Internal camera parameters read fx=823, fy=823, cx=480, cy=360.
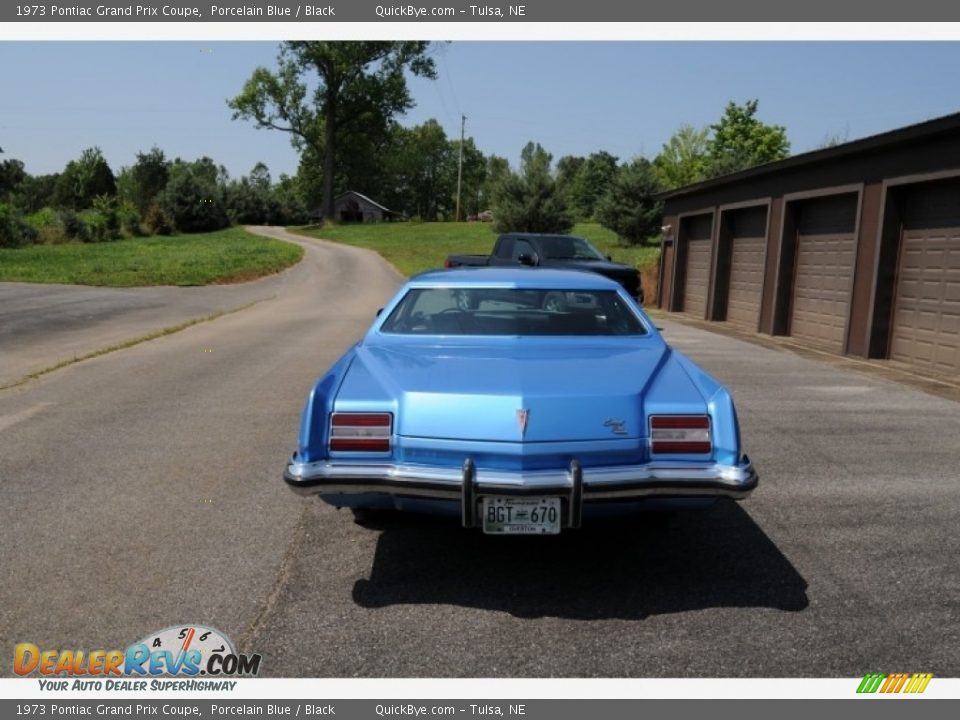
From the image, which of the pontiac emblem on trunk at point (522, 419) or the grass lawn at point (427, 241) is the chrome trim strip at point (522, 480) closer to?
the pontiac emblem on trunk at point (522, 419)

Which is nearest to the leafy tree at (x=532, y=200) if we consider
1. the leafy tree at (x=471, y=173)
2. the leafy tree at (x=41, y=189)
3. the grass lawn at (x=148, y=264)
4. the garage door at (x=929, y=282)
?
the grass lawn at (x=148, y=264)

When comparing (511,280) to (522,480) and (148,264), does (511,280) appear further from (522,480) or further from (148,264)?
(148,264)

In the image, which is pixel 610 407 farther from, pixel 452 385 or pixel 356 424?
pixel 356 424

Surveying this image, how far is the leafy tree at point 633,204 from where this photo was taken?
44.6 m

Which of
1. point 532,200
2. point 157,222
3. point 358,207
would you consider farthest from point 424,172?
point 532,200

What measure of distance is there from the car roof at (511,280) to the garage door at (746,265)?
1338cm

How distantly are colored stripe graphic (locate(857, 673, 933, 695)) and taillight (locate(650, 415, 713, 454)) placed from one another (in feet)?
3.56

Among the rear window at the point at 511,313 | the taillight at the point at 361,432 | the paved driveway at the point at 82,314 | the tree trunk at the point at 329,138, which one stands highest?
the tree trunk at the point at 329,138

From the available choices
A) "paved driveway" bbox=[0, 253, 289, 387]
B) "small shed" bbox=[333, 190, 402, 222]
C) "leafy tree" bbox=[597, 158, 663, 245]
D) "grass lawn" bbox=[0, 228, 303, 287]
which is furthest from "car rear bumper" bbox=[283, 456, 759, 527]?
"small shed" bbox=[333, 190, 402, 222]

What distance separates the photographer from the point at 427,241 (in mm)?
56562

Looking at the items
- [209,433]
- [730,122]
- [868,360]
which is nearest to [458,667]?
[209,433]

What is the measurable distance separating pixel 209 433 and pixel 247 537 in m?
2.64

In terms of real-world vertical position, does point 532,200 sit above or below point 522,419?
above

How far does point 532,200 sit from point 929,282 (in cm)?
3476
